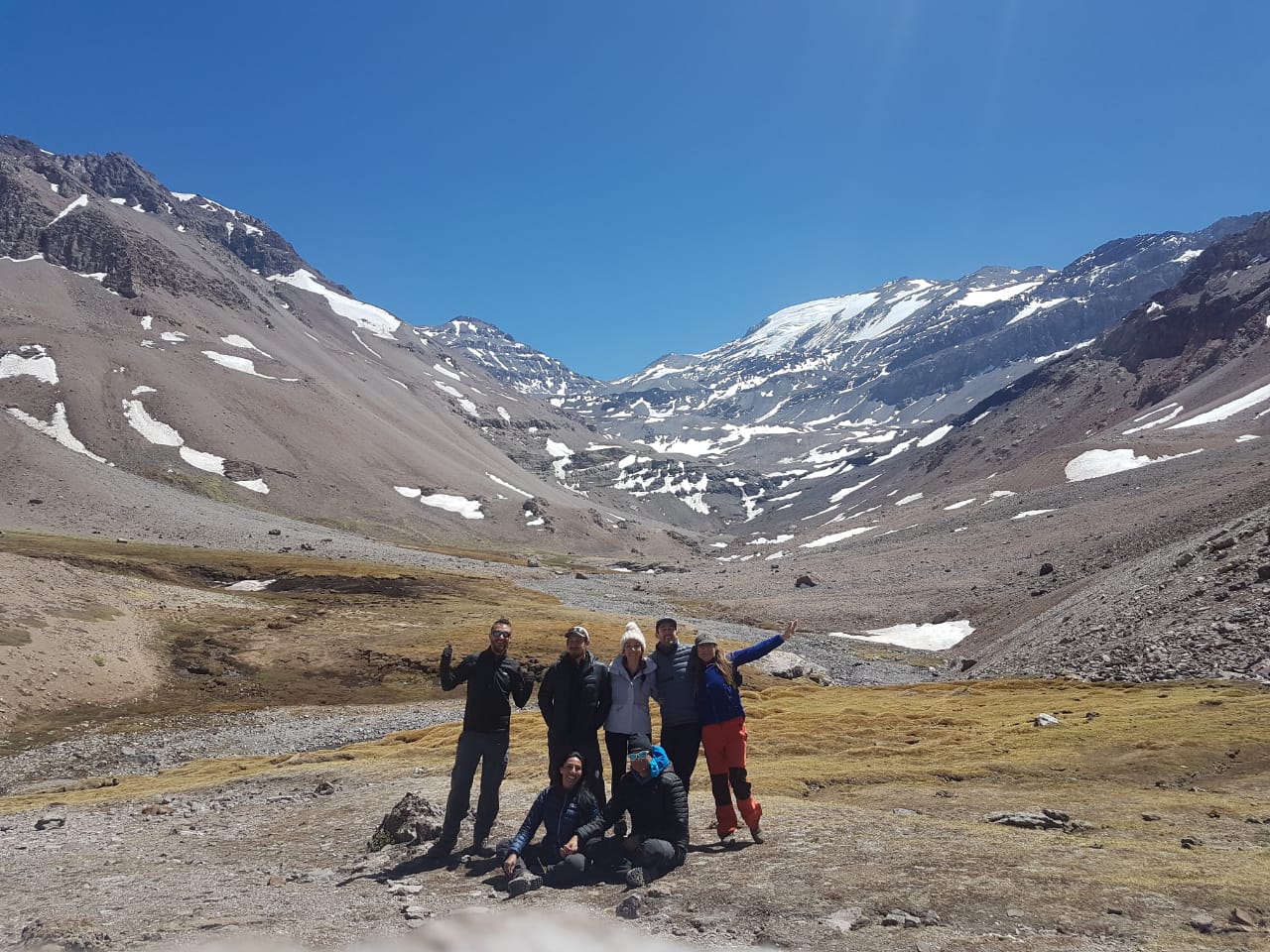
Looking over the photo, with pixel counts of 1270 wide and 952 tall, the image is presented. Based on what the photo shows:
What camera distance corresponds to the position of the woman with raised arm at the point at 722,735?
489 inches

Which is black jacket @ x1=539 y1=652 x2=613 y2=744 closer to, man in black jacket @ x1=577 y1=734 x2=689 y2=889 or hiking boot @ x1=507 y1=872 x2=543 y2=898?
man in black jacket @ x1=577 y1=734 x2=689 y2=889

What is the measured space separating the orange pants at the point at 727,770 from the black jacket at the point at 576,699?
5.94ft

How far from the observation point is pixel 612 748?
12.6 m

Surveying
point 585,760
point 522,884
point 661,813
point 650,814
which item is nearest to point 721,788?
point 661,813

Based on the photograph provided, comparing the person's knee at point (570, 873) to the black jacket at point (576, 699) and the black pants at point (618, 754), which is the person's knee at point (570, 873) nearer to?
the black pants at point (618, 754)

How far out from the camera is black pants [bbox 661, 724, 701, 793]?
41.4 feet

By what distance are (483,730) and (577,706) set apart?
1.87 m

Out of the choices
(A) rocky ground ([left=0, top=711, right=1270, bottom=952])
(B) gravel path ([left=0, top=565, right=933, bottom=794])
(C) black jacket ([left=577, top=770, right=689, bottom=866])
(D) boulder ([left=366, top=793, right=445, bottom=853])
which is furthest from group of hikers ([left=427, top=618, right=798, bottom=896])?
(B) gravel path ([left=0, top=565, right=933, bottom=794])

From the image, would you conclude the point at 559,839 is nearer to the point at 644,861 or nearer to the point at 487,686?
the point at 644,861

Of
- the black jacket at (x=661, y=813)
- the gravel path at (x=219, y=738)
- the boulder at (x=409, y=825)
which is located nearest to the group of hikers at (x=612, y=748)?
the black jacket at (x=661, y=813)

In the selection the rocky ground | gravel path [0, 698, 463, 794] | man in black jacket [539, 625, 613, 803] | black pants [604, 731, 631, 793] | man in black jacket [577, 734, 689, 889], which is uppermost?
man in black jacket [539, 625, 613, 803]

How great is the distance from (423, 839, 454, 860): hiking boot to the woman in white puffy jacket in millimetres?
2885

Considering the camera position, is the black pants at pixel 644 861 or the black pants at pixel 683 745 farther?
the black pants at pixel 683 745

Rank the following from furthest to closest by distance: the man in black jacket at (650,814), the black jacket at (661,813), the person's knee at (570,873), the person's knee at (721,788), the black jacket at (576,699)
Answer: the person's knee at (721,788)
the black jacket at (576,699)
the black jacket at (661,813)
the man in black jacket at (650,814)
the person's knee at (570,873)
